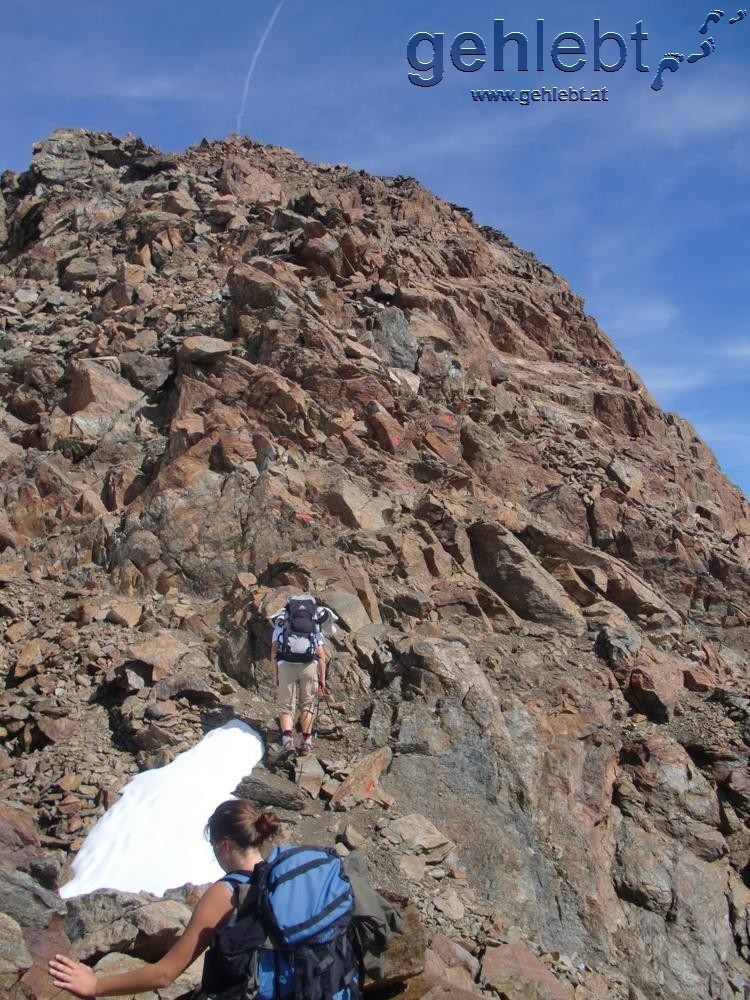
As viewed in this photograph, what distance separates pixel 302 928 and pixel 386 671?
7.12 metres

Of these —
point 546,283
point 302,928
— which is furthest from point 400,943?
point 546,283

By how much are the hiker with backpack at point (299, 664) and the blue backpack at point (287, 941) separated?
5525 millimetres

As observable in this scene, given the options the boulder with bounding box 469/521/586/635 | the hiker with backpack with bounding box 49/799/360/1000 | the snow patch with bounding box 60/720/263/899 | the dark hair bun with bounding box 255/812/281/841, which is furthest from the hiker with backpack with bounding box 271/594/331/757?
the hiker with backpack with bounding box 49/799/360/1000

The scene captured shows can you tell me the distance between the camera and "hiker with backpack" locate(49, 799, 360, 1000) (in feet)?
10.2

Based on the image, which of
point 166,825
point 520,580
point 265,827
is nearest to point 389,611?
point 520,580

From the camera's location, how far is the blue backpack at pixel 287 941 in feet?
10.2

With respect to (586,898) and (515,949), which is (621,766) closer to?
(586,898)

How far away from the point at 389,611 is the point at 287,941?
851 cm

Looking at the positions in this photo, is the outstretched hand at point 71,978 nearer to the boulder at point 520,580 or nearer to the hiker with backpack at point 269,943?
the hiker with backpack at point 269,943

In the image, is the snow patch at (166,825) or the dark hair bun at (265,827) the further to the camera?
the snow patch at (166,825)

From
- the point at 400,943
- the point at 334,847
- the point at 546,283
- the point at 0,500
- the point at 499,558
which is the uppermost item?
the point at 546,283

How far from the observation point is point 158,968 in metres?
3.17

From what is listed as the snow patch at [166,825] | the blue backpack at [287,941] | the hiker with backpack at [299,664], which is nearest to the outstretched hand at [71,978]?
the blue backpack at [287,941]

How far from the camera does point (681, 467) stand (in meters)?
22.6
